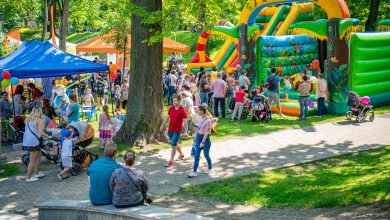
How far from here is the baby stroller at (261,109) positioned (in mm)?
18391

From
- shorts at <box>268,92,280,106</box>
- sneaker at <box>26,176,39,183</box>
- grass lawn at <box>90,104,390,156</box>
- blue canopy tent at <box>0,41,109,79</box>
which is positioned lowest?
sneaker at <box>26,176,39,183</box>

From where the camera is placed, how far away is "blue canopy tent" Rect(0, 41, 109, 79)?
14.9 m

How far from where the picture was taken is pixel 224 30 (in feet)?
76.7

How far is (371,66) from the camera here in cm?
2012

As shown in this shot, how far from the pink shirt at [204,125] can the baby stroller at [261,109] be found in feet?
22.3

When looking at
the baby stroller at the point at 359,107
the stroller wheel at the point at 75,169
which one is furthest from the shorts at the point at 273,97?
the stroller wheel at the point at 75,169

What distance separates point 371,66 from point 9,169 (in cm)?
1278

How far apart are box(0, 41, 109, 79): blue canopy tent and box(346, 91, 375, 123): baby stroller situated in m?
7.63

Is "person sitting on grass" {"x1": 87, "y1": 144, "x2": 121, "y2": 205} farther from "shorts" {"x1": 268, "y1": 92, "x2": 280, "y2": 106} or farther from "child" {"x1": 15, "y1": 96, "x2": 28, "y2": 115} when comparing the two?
"shorts" {"x1": 268, "y1": 92, "x2": 280, "y2": 106}

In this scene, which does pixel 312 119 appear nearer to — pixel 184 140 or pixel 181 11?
pixel 184 140

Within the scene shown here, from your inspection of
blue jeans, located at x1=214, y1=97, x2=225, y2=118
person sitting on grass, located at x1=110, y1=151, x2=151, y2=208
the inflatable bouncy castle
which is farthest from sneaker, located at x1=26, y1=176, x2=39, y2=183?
blue jeans, located at x1=214, y1=97, x2=225, y2=118

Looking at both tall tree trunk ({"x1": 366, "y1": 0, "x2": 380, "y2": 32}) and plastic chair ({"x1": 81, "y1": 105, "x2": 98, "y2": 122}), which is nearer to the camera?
plastic chair ({"x1": 81, "y1": 105, "x2": 98, "y2": 122})

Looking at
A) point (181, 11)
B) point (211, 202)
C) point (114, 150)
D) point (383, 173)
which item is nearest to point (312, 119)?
point (181, 11)

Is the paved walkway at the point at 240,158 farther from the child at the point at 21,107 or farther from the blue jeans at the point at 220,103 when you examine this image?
the child at the point at 21,107
